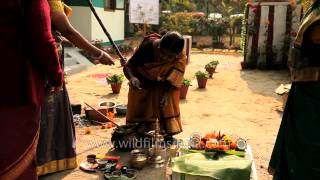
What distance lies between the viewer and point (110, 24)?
16.1 m

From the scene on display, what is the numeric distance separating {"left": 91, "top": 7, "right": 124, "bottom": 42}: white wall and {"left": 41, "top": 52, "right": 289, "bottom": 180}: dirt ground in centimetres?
220

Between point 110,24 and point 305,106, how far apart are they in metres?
14.0

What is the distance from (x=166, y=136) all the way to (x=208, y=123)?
61.5 inches

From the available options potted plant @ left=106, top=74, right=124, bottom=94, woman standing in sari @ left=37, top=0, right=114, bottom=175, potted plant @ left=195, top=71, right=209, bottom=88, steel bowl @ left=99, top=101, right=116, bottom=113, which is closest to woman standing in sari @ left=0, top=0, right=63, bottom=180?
woman standing in sari @ left=37, top=0, right=114, bottom=175

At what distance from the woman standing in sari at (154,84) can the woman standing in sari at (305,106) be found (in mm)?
1972

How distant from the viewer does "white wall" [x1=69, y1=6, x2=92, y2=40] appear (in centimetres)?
1373

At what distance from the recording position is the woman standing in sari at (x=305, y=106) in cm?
269

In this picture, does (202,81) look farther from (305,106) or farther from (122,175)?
(305,106)

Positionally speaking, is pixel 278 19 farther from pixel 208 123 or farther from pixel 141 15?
pixel 208 123

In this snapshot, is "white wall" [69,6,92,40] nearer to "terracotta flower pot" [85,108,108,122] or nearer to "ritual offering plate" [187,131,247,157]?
"terracotta flower pot" [85,108,108,122]

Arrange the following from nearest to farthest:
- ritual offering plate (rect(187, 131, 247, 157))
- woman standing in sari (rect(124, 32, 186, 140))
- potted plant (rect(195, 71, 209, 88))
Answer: ritual offering plate (rect(187, 131, 247, 157)) → woman standing in sari (rect(124, 32, 186, 140)) → potted plant (rect(195, 71, 209, 88))

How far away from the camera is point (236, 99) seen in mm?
8602

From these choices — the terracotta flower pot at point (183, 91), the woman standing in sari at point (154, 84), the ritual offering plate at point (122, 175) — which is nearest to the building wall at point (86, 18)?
the terracotta flower pot at point (183, 91)

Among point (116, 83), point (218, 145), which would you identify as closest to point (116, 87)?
point (116, 83)
